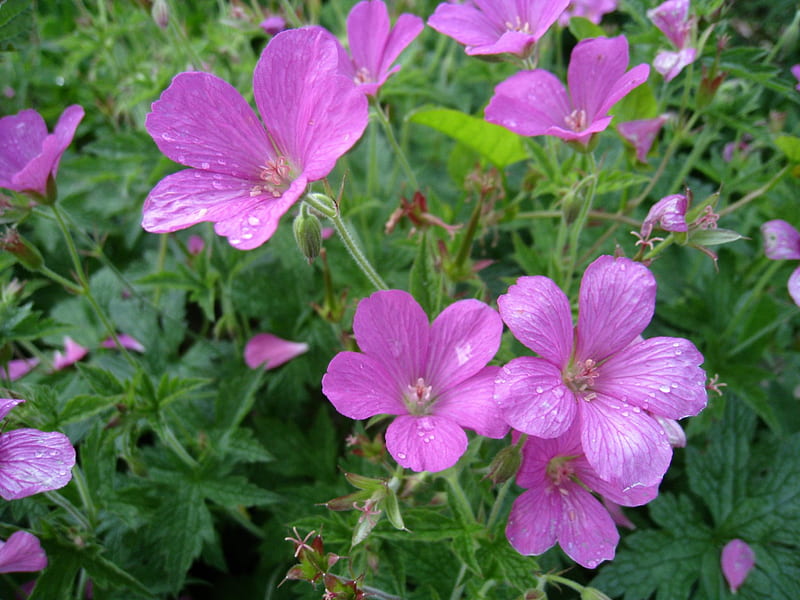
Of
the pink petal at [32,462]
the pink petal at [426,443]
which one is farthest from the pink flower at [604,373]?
the pink petal at [32,462]

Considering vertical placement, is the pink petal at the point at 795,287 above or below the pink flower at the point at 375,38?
below

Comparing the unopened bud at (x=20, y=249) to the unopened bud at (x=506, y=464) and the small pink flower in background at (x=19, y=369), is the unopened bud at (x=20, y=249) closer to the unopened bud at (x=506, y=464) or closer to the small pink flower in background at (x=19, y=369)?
the small pink flower in background at (x=19, y=369)

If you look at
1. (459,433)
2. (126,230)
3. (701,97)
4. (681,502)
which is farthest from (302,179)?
(126,230)

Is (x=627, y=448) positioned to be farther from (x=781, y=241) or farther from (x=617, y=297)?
(x=781, y=241)

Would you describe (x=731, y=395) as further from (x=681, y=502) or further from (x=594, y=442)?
(x=594, y=442)

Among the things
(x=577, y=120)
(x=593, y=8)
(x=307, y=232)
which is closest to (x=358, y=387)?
(x=307, y=232)

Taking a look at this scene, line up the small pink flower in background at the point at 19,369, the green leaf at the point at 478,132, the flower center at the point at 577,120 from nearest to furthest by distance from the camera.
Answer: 1. the flower center at the point at 577,120
2. the green leaf at the point at 478,132
3. the small pink flower in background at the point at 19,369
